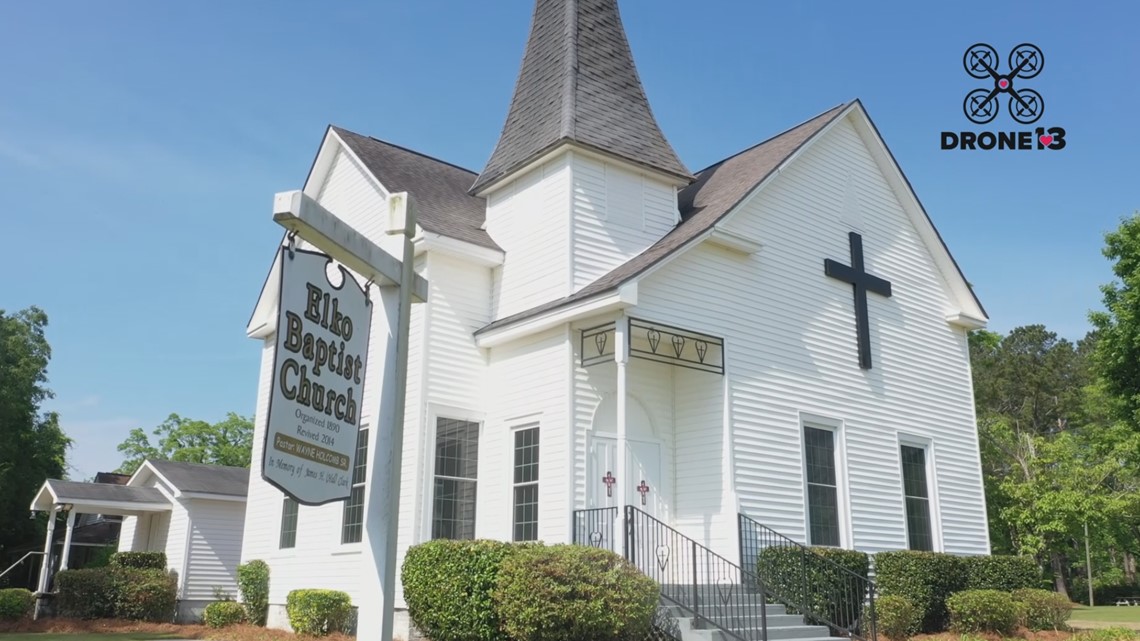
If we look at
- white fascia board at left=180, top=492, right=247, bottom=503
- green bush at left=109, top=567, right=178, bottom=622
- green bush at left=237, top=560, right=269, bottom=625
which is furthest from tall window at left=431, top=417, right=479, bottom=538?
white fascia board at left=180, top=492, right=247, bottom=503

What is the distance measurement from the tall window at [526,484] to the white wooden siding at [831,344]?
109 inches

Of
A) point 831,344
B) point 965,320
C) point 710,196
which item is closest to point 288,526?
point 710,196

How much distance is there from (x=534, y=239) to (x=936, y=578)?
29.6 ft

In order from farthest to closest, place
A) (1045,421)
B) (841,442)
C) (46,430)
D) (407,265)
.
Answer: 1. (1045,421)
2. (46,430)
3. (841,442)
4. (407,265)

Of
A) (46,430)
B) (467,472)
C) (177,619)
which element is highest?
(46,430)

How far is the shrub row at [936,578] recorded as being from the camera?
1507cm

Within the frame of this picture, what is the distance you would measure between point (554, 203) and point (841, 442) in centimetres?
665

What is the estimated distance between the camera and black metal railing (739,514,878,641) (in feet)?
42.1

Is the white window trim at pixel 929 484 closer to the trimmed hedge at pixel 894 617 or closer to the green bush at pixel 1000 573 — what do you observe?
the green bush at pixel 1000 573

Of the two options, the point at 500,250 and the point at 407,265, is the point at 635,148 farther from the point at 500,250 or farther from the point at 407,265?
the point at 407,265

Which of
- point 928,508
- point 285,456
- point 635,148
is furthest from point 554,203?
point 285,456

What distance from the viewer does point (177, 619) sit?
21.1 m

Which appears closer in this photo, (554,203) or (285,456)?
(285,456)

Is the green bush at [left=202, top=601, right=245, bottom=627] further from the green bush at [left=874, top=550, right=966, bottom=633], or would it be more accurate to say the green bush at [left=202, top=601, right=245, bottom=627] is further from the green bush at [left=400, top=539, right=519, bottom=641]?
the green bush at [left=874, top=550, right=966, bottom=633]
